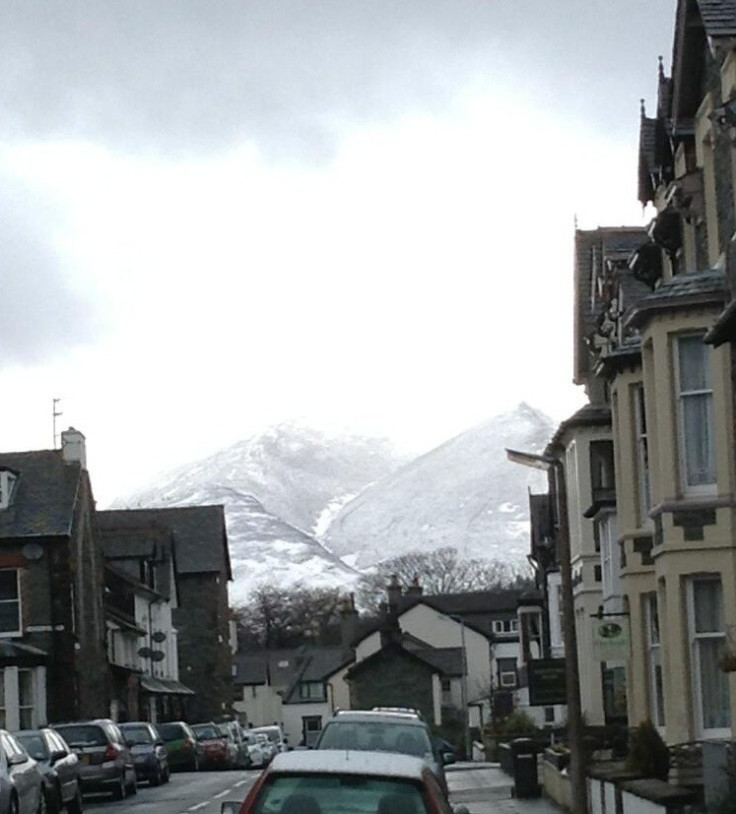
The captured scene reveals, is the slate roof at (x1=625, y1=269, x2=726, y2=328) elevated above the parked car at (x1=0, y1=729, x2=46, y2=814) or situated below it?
above

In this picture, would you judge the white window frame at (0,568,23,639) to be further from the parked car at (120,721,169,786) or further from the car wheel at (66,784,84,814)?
the car wheel at (66,784,84,814)

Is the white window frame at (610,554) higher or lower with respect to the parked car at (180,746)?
higher

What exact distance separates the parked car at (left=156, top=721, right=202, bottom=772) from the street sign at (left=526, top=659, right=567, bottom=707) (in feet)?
91.8

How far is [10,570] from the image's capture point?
59.3 metres

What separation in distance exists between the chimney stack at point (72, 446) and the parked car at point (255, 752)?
38.7 feet

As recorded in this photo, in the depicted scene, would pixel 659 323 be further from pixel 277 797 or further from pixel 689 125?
pixel 277 797

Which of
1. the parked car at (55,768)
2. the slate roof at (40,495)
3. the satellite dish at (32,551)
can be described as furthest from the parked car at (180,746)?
the parked car at (55,768)

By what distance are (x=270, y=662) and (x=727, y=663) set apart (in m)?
130

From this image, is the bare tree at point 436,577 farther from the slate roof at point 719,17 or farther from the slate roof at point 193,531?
the slate roof at point 719,17

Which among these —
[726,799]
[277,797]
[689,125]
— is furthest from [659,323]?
[277,797]

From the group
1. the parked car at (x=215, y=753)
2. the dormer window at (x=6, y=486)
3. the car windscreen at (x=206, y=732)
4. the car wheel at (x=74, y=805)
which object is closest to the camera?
the car wheel at (x=74, y=805)

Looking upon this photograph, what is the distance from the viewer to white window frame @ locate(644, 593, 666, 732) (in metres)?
29.6

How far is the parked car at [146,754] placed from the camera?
45500 mm

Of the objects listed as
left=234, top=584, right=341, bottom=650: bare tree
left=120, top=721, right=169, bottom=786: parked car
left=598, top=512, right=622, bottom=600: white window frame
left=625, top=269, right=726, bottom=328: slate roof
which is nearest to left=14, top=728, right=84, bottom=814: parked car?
left=598, top=512, right=622, bottom=600: white window frame
